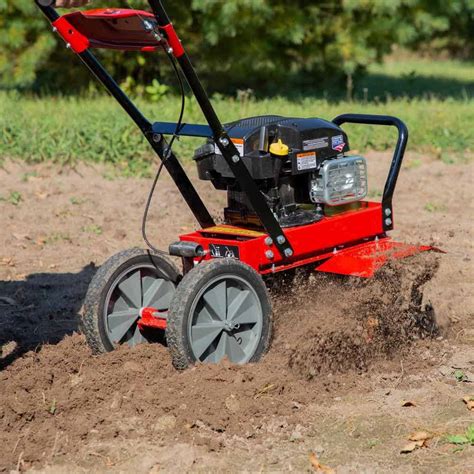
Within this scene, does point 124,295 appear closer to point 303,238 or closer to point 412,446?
point 303,238

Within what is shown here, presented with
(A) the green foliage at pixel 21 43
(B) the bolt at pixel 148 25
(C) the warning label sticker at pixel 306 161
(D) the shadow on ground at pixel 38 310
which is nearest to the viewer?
(B) the bolt at pixel 148 25

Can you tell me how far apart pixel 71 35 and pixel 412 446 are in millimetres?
2401

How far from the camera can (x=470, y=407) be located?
471 centimetres

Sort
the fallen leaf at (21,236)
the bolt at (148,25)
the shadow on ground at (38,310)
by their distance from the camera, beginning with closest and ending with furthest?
1. the bolt at (148,25)
2. the shadow on ground at (38,310)
3. the fallen leaf at (21,236)

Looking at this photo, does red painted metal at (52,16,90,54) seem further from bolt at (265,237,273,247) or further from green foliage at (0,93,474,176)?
green foliage at (0,93,474,176)

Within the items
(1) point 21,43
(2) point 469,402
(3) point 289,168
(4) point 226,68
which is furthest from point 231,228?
(4) point 226,68

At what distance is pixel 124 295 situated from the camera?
206 inches

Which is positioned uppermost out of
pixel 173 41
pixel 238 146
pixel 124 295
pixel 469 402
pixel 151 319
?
pixel 173 41

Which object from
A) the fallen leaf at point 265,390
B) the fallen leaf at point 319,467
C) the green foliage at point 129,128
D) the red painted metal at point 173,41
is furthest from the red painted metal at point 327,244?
the green foliage at point 129,128

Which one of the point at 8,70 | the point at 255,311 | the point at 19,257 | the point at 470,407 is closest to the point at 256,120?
the point at 255,311

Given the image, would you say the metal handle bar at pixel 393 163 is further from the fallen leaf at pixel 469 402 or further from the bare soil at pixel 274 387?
the fallen leaf at pixel 469 402

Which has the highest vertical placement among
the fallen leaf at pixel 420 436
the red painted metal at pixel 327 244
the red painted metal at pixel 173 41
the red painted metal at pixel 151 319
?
the red painted metal at pixel 173 41

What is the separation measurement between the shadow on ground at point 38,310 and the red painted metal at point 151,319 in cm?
68

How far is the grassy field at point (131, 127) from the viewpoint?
29.9 ft
